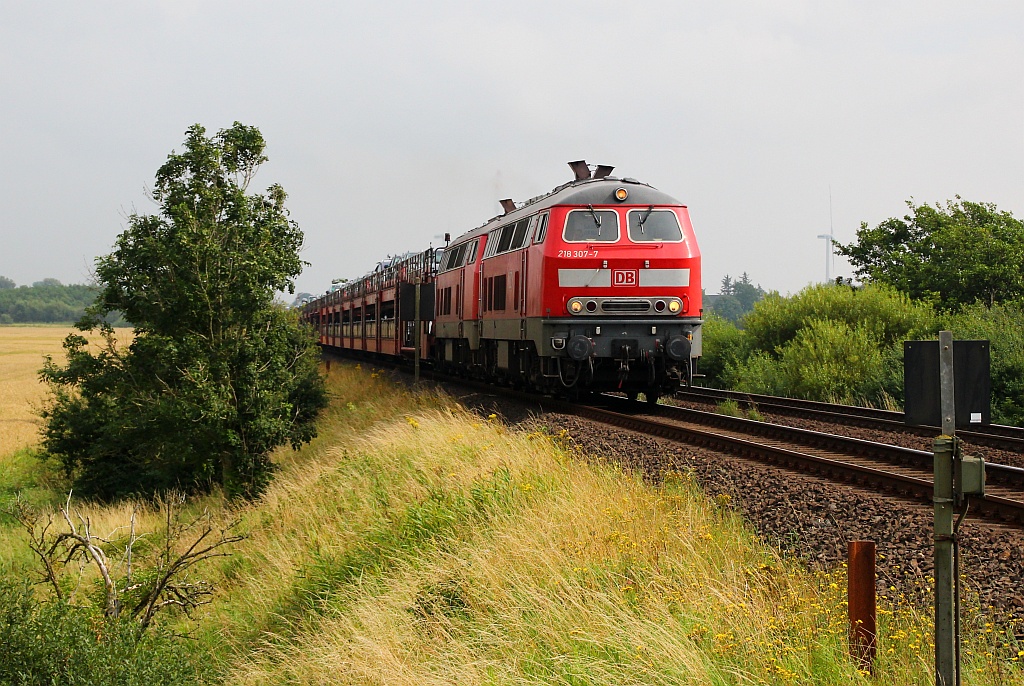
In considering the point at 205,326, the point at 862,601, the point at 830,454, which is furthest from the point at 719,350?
the point at 862,601

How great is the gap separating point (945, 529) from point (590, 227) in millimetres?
12149

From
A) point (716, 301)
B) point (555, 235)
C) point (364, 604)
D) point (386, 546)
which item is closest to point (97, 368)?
point (555, 235)

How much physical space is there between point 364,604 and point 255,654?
1475 mm

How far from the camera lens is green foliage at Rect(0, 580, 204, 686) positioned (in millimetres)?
8500

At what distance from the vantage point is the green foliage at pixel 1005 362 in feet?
58.3

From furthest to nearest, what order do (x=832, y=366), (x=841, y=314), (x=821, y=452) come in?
(x=841, y=314)
(x=832, y=366)
(x=821, y=452)

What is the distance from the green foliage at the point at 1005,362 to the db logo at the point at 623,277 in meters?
6.00

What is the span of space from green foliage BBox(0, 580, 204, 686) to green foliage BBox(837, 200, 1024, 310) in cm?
2405

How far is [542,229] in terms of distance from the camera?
16.9 meters

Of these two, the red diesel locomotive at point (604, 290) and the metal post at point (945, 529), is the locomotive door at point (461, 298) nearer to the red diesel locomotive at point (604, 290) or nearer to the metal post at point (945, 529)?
the red diesel locomotive at point (604, 290)

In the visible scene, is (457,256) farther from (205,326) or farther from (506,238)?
(205,326)

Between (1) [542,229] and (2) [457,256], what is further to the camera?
(2) [457,256]

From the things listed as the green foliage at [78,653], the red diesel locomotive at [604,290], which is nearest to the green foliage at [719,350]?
the red diesel locomotive at [604,290]

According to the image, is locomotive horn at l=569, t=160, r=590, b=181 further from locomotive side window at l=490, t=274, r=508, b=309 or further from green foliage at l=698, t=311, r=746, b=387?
green foliage at l=698, t=311, r=746, b=387
